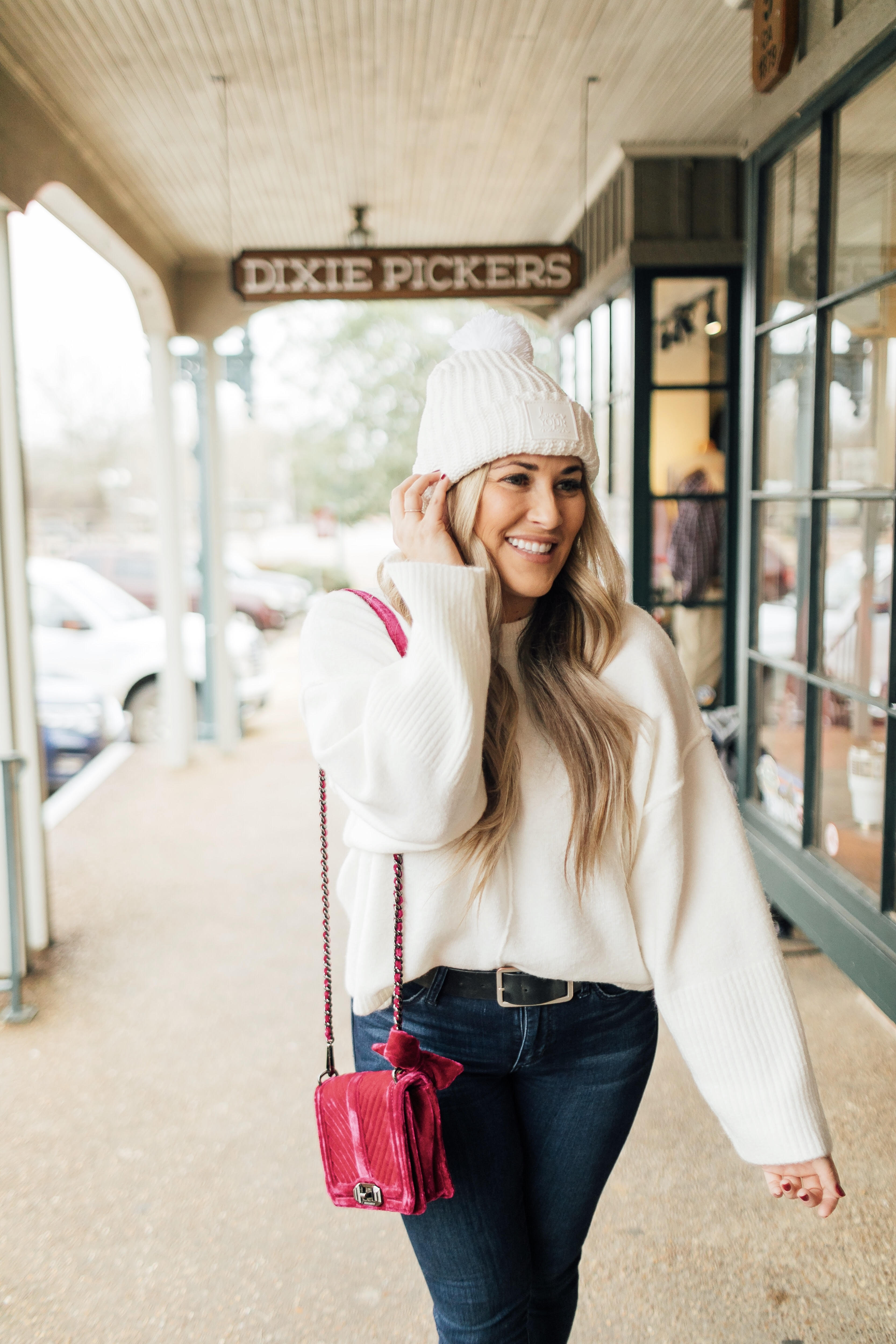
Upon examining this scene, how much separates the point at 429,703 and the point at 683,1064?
2475 mm

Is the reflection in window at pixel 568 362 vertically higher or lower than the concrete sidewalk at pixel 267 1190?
higher

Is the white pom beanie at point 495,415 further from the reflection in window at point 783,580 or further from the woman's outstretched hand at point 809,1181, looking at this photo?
the reflection in window at point 783,580

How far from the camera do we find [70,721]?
7.65 metres

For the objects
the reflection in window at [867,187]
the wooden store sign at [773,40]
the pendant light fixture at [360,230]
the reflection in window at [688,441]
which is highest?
the pendant light fixture at [360,230]

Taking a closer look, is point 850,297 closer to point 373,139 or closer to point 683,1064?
point 683,1064

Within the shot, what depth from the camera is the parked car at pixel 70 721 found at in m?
7.63

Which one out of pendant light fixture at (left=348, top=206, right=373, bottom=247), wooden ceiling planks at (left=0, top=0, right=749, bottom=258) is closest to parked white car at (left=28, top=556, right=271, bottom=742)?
pendant light fixture at (left=348, top=206, right=373, bottom=247)

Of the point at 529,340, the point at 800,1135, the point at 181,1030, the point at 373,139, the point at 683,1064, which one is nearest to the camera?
the point at 800,1135

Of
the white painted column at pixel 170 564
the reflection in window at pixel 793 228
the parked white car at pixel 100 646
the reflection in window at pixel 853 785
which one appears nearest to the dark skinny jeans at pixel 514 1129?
the reflection in window at pixel 853 785

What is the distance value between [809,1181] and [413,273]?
4041mm

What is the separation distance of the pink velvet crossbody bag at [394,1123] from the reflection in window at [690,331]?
4448 millimetres

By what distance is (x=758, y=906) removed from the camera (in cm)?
137

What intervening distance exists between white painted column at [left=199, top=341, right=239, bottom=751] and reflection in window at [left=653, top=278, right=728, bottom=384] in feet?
12.1

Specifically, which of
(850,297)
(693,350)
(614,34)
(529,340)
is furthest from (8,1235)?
(693,350)
